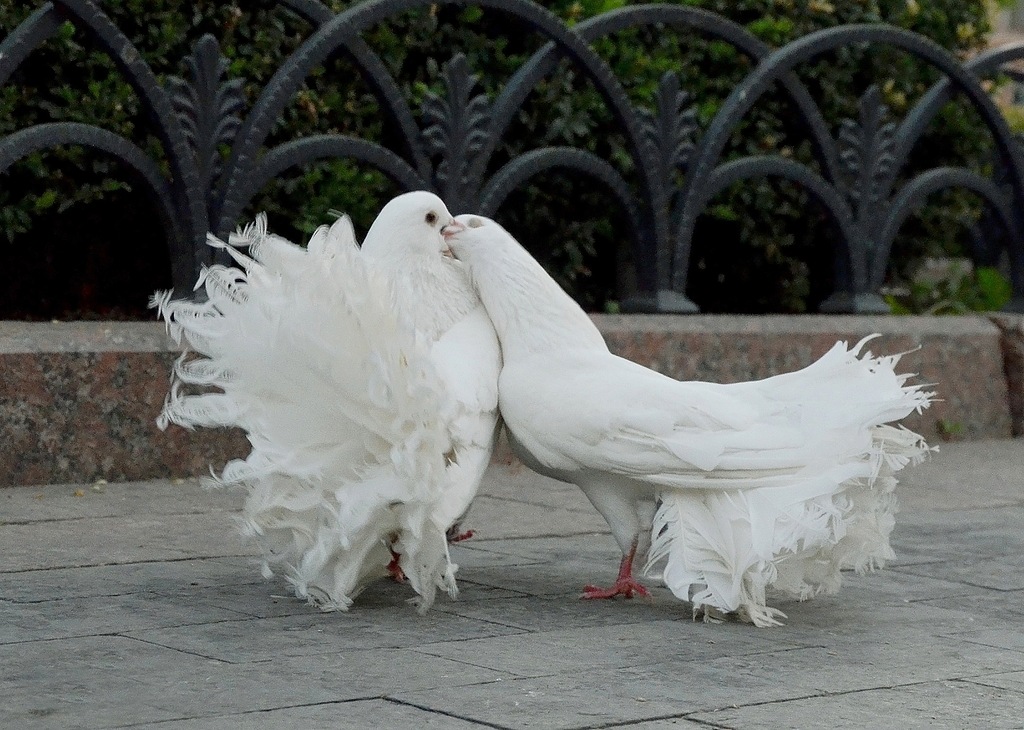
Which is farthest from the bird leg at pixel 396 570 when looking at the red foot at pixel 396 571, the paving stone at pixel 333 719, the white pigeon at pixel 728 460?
the paving stone at pixel 333 719

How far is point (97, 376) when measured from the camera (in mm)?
5191

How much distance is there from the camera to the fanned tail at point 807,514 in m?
3.56

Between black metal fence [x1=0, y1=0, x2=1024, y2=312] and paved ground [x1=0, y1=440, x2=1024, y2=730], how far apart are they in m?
1.31

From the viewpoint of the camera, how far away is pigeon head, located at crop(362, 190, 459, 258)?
403 cm

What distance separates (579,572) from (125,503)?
1545 millimetres

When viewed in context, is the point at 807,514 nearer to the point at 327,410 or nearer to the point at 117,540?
the point at 327,410

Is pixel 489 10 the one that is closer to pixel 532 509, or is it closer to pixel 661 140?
pixel 661 140

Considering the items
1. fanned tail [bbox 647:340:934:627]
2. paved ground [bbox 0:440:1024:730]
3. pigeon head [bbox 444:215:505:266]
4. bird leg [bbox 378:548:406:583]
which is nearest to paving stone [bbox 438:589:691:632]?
paved ground [bbox 0:440:1024:730]

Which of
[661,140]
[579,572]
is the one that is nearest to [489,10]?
[661,140]

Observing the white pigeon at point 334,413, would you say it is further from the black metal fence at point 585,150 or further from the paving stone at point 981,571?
the black metal fence at point 585,150

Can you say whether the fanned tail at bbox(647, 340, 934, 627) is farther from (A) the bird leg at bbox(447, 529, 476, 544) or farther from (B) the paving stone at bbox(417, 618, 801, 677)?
(A) the bird leg at bbox(447, 529, 476, 544)

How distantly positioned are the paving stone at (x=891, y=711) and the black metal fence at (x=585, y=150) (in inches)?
123

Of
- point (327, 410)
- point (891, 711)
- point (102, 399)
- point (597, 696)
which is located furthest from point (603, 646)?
point (102, 399)

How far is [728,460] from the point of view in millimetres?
3625
